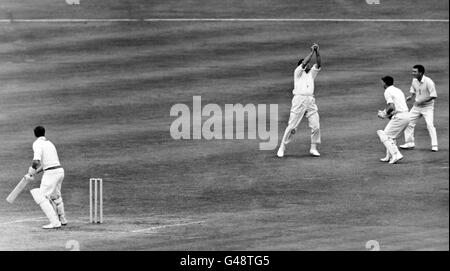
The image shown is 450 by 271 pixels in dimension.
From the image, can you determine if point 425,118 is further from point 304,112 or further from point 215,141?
point 215,141

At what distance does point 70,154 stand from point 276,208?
17.7ft

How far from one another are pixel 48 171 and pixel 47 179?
135 millimetres

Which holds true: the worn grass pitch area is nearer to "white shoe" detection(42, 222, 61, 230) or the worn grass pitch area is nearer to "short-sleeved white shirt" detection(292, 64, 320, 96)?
"white shoe" detection(42, 222, 61, 230)

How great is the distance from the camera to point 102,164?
22.6 m

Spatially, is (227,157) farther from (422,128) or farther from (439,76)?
(439,76)

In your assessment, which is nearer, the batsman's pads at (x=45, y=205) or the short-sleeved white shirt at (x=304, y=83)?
the batsman's pads at (x=45, y=205)

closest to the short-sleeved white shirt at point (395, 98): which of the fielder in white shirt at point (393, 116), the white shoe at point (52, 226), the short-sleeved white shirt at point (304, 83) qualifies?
the fielder in white shirt at point (393, 116)

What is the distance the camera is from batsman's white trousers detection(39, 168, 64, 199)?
1856cm

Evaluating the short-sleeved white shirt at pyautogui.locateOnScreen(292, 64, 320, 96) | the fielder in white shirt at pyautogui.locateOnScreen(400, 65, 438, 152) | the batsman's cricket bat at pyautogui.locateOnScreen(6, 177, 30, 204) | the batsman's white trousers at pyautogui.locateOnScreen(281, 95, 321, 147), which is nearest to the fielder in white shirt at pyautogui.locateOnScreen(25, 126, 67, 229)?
the batsman's cricket bat at pyautogui.locateOnScreen(6, 177, 30, 204)

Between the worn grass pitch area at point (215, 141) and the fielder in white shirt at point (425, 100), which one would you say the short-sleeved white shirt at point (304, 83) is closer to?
the worn grass pitch area at point (215, 141)

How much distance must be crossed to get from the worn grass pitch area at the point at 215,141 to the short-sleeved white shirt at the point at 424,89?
41.2 inches

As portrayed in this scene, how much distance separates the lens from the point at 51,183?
18609 millimetres

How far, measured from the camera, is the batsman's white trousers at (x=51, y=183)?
1856 centimetres
